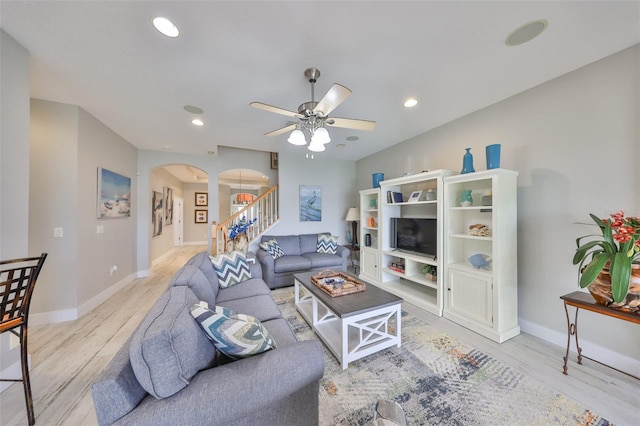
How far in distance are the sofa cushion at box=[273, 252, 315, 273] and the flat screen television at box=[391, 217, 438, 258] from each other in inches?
61.7

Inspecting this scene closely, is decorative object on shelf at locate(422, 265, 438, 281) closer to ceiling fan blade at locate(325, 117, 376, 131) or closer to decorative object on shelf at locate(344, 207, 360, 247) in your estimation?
decorative object on shelf at locate(344, 207, 360, 247)

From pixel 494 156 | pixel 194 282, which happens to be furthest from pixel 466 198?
pixel 194 282

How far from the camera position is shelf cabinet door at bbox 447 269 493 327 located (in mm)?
2406

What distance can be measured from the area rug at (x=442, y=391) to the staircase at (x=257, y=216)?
3.28 metres

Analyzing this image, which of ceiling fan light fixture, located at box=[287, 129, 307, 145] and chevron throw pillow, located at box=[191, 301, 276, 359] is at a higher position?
ceiling fan light fixture, located at box=[287, 129, 307, 145]

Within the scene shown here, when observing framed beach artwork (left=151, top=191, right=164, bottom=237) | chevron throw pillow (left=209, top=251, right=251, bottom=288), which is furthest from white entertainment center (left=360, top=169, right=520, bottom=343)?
framed beach artwork (left=151, top=191, right=164, bottom=237)

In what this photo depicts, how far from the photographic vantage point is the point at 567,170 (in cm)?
220

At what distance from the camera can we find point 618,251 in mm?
1570

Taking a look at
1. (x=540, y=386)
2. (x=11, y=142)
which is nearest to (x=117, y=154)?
(x=11, y=142)

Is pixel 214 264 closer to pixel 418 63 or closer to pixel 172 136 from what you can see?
pixel 172 136

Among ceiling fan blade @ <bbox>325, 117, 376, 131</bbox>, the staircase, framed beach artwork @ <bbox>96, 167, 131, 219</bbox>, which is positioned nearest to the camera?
ceiling fan blade @ <bbox>325, 117, 376, 131</bbox>

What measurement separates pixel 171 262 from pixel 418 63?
6837 millimetres

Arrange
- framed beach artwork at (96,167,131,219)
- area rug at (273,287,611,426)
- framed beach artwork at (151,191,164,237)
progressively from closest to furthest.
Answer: area rug at (273,287,611,426) → framed beach artwork at (96,167,131,219) → framed beach artwork at (151,191,164,237)

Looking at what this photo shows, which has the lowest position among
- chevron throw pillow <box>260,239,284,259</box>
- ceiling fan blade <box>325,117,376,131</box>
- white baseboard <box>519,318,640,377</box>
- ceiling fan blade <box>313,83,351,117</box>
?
white baseboard <box>519,318,640,377</box>
